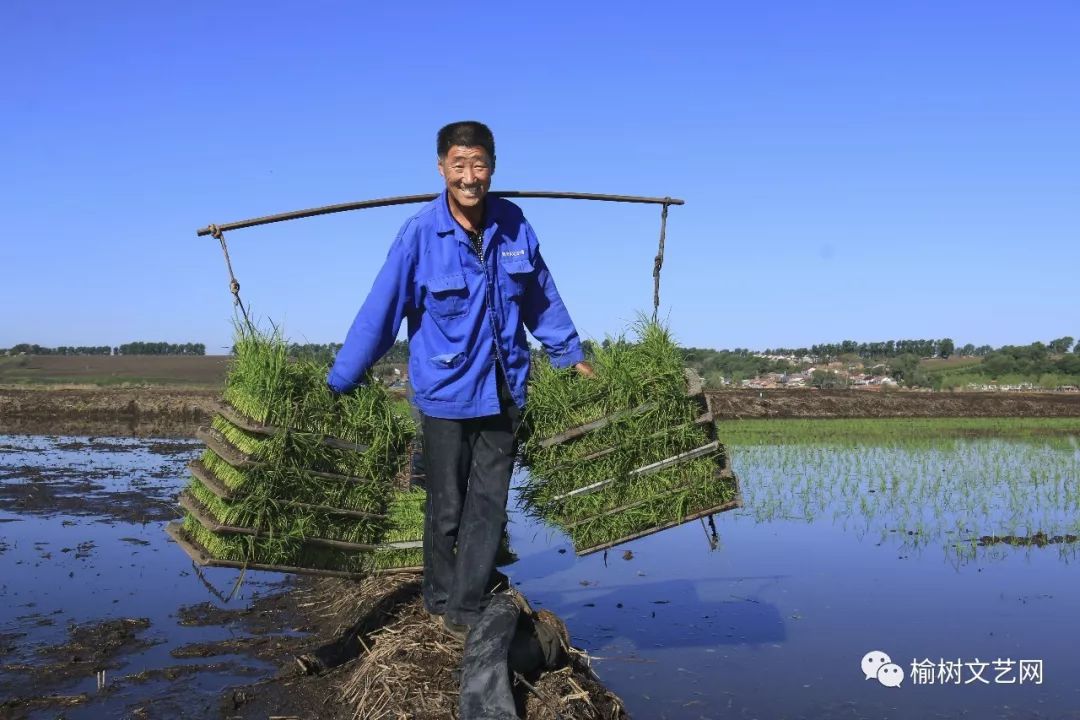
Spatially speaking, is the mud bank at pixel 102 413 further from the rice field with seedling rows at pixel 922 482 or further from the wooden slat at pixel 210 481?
the wooden slat at pixel 210 481

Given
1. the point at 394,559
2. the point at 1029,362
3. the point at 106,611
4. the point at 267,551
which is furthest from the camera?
the point at 1029,362

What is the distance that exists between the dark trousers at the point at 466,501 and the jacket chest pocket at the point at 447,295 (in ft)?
1.27

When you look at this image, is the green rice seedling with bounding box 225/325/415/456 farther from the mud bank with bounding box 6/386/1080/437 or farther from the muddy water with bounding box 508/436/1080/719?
the mud bank with bounding box 6/386/1080/437

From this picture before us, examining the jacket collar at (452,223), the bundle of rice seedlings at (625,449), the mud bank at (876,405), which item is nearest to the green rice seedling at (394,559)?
the bundle of rice seedlings at (625,449)

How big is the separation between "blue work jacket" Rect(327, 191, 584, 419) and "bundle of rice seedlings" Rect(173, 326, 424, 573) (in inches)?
14.4

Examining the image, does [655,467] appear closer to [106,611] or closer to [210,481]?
[210,481]

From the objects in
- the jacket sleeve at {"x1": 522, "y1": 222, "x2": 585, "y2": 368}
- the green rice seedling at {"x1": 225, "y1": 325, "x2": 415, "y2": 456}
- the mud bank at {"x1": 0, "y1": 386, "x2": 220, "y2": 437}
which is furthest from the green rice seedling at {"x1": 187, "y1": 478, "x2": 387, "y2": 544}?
the mud bank at {"x1": 0, "y1": 386, "x2": 220, "y2": 437}

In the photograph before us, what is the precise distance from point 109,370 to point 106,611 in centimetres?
4096

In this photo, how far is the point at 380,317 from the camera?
13.0 feet

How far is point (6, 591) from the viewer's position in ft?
22.5

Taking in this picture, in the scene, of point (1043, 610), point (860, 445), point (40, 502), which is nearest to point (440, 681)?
point (1043, 610)

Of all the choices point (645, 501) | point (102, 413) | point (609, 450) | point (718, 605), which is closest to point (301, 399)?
point (609, 450)

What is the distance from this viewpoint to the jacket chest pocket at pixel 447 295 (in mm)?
3869

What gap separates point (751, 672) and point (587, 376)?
2.38 metres
